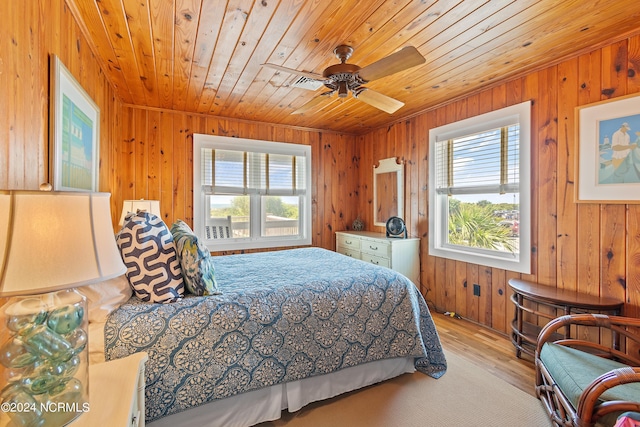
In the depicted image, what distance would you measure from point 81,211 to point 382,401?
80.0 inches

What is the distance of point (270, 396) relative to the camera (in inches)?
70.9

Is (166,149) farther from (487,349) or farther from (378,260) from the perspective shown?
(487,349)

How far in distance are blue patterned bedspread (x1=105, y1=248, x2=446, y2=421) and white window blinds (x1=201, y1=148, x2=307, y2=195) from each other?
5.94ft

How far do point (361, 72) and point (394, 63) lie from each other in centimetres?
27

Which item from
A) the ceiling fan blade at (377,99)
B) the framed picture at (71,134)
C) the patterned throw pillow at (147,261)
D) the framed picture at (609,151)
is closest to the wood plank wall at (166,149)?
the framed picture at (71,134)

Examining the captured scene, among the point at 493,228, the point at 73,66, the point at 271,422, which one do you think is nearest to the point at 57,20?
the point at 73,66

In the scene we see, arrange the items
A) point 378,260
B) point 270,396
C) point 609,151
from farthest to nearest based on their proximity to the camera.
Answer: point 378,260
point 609,151
point 270,396

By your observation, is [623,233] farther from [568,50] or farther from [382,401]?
[382,401]

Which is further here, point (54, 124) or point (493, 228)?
point (493, 228)

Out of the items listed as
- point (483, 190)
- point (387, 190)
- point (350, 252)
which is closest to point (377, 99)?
point (483, 190)

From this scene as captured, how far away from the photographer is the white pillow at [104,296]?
147 cm

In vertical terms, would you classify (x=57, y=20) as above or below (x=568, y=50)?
below

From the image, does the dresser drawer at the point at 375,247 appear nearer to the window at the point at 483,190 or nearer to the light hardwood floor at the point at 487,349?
the window at the point at 483,190

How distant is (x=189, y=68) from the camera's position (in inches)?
103
